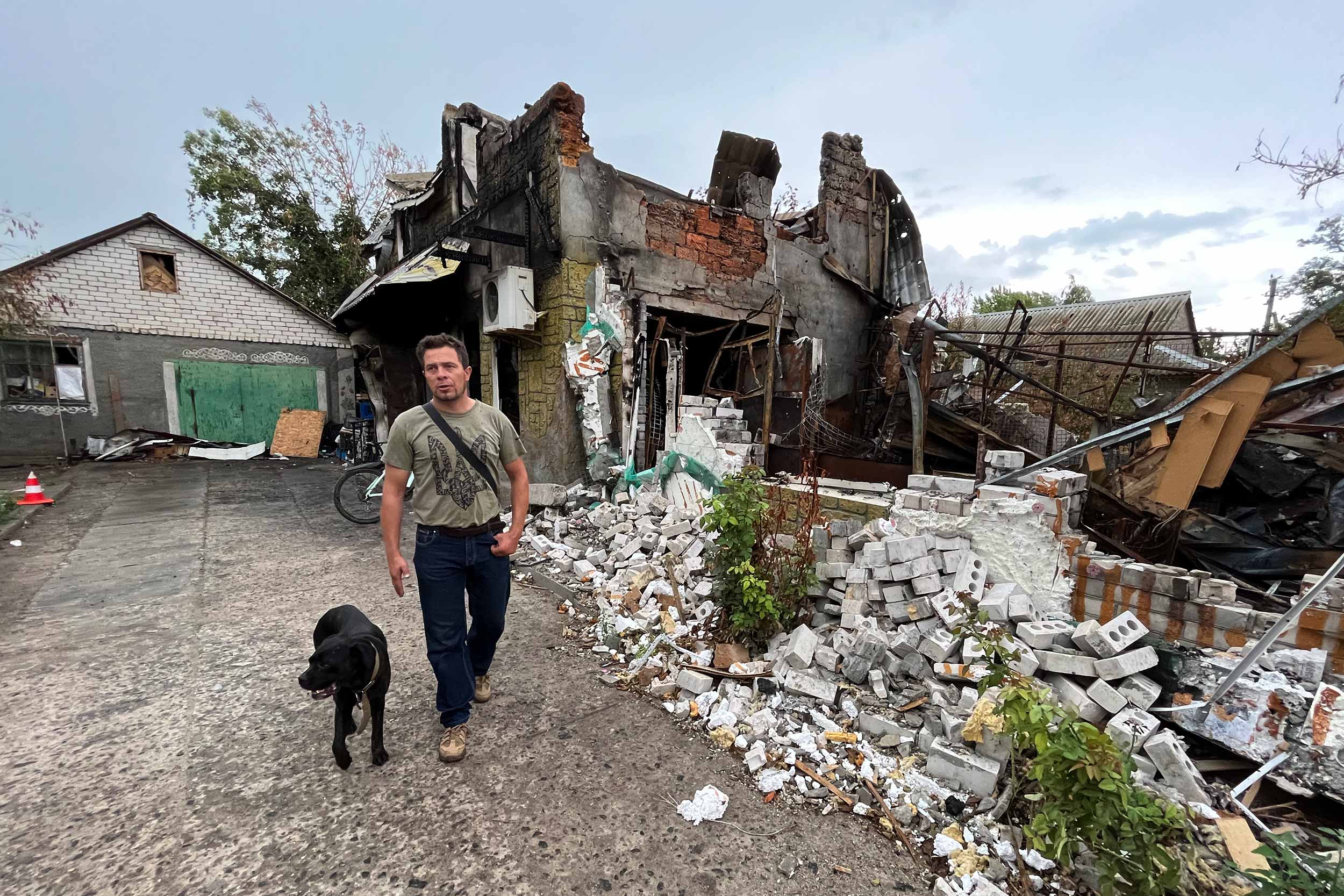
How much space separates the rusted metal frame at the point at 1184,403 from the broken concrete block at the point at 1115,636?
3.15ft

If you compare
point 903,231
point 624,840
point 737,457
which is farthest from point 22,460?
point 903,231

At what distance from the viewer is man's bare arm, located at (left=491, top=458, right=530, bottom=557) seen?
8.25ft

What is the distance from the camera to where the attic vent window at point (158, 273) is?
11.3 metres

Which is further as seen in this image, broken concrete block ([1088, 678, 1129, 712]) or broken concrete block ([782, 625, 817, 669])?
broken concrete block ([782, 625, 817, 669])

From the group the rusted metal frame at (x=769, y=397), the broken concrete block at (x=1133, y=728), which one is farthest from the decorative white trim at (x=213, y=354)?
the broken concrete block at (x=1133, y=728)

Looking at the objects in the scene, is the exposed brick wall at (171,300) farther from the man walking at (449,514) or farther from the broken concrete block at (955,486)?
the broken concrete block at (955,486)

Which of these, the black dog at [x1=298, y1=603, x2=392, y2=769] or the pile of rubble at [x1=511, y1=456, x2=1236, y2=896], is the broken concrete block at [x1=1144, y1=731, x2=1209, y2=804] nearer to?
the pile of rubble at [x1=511, y1=456, x2=1236, y2=896]

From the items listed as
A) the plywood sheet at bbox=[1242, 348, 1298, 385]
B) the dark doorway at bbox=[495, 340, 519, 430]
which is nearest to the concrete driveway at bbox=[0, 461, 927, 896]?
the plywood sheet at bbox=[1242, 348, 1298, 385]

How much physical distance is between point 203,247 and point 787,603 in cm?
1478

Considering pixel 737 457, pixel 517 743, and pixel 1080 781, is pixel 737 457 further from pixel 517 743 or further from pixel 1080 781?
pixel 1080 781

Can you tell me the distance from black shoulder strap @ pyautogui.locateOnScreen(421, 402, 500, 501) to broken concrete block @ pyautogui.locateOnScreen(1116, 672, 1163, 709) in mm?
3043

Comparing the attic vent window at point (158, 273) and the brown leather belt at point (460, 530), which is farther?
the attic vent window at point (158, 273)

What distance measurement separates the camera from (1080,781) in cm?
172

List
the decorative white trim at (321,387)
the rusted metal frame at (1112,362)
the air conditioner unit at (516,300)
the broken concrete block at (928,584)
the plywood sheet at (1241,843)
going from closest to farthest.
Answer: the plywood sheet at (1241,843) → the broken concrete block at (928,584) → the rusted metal frame at (1112,362) → the air conditioner unit at (516,300) → the decorative white trim at (321,387)
